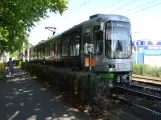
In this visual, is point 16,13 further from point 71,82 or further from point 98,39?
point 71,82

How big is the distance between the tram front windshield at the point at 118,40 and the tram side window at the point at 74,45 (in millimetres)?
2753

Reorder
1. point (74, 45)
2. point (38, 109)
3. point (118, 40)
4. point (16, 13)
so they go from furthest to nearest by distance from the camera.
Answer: point (16, 13) → point (74, 45) → point (118, 40) → point (38, 109)

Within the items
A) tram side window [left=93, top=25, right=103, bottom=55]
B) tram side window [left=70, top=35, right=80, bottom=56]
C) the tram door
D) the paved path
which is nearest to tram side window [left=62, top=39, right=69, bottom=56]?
tram side window [left=70, top=35, right=80, bottom=56]

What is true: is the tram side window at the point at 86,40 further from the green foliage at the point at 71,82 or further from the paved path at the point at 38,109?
the paved path at the point at 38,109

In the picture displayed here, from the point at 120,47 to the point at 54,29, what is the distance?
Answer: 2422 cm

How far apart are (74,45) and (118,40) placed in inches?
145

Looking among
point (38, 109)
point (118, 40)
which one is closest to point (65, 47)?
point (118, 40)

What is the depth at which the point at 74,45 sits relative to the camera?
16.9 meters

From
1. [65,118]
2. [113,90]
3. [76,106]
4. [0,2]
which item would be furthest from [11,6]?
[65,118]

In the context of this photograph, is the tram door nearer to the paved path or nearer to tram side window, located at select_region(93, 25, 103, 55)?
tram side window, located at select_region(93, 25, 103, 55)

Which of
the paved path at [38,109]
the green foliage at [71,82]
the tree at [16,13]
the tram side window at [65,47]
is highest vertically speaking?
the tree at [16,13]

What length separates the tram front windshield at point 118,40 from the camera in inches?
547

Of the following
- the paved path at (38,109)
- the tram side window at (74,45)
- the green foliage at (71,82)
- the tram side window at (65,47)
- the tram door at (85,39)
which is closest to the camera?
the paved path at (38,109)

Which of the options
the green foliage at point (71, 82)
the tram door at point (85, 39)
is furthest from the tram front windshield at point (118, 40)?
the green foliage at point (71, 82)
